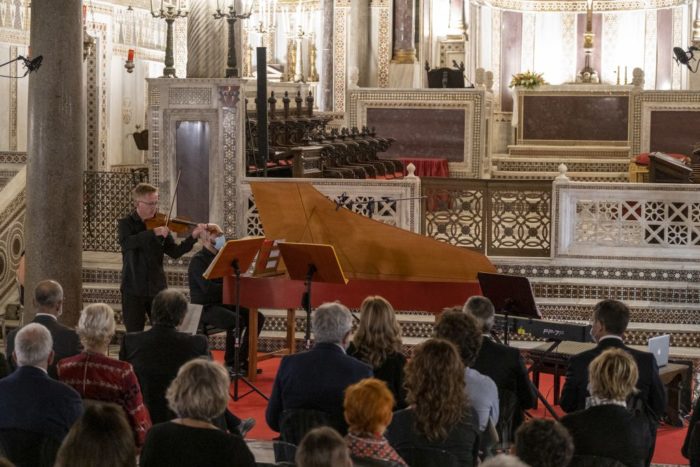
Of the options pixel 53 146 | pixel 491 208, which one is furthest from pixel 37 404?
pixel 491 208

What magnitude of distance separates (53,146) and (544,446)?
6.69 metres

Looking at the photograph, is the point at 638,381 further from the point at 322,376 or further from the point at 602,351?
the point at 322,376

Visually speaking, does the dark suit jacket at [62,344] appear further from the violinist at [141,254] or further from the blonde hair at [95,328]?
the violinist at [141,254]

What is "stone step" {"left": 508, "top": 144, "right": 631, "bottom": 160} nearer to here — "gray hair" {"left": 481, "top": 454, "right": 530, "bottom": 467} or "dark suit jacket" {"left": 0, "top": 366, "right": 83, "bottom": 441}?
"dark suit jacket" {"left": 0, "top": 366, "right": 83, "bottom": 441}

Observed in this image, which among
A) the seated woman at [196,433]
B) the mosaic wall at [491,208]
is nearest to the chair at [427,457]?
the seated woman at [196,433]

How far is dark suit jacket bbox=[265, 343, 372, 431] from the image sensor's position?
5.73 m

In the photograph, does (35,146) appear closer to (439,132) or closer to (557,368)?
(557,368)

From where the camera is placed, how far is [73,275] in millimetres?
10023

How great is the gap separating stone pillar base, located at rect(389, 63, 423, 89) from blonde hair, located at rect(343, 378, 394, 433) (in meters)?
16.2

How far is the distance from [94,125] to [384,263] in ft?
34.9

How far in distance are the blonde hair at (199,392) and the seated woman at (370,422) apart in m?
0.50

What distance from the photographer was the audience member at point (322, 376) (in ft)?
18.8

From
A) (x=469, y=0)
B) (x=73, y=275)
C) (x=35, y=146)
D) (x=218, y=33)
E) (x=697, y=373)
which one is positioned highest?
(x=469, y=0)

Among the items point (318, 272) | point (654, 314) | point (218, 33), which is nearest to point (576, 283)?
point (654, 314)
